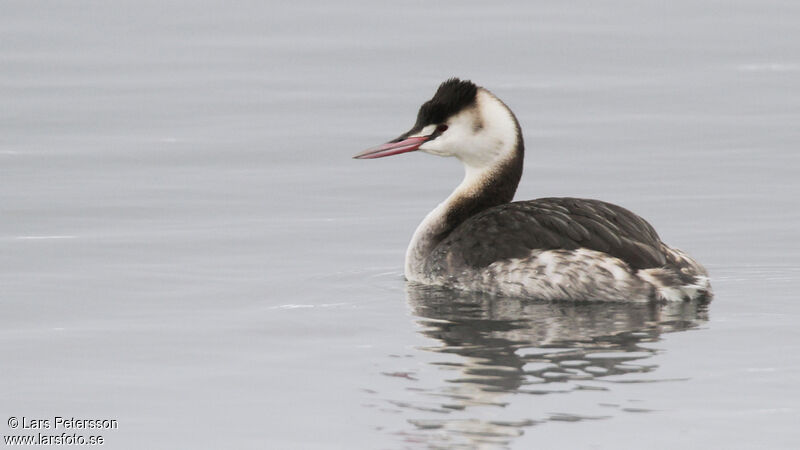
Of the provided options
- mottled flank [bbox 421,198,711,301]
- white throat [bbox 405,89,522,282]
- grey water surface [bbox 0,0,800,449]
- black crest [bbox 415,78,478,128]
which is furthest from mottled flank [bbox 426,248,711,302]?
black crest [bbox 415,78,478,128]

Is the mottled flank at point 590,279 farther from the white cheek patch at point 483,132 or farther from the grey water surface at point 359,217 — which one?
the white cheek patch at point 483,132

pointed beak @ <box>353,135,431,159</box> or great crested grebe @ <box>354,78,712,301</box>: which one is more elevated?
pointed beak @ <box>353,135,431,159</box>

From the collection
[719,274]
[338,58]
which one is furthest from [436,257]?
[338,58]

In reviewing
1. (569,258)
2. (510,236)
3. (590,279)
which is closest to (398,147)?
(510,236)

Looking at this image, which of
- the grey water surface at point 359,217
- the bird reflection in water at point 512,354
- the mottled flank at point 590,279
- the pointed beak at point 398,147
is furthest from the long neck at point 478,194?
the mottled flank at point 590,279

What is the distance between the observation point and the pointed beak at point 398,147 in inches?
444

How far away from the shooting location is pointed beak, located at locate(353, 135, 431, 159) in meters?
11.3

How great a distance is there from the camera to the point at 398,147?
1133cm

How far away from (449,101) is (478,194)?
25.6 inches

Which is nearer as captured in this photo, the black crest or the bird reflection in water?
the bird reflection in water

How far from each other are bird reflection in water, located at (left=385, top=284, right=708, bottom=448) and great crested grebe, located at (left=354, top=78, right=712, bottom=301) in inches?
4.1

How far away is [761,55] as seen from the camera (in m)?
19.5

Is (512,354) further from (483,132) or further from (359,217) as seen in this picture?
(359,217)

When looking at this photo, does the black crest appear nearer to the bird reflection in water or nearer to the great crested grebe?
the great crested grebe
